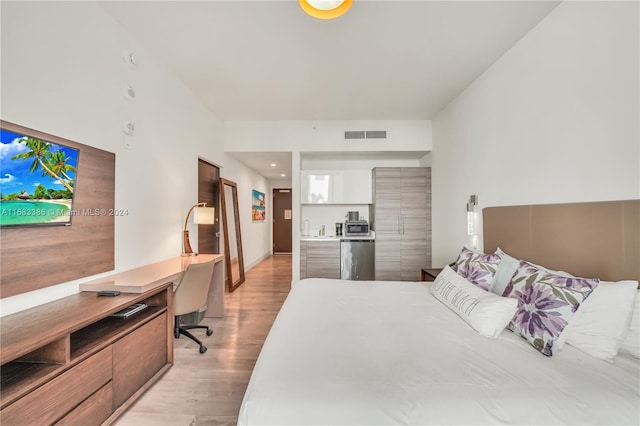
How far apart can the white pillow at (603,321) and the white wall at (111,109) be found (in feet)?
9.82

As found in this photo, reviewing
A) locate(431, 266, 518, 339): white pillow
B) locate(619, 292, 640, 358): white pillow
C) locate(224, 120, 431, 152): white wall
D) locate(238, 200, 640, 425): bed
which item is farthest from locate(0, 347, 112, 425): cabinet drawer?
locate(224, 120, 431, 152): white wall

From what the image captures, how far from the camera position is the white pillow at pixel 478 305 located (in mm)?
1451

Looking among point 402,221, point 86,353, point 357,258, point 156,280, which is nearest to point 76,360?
point 86,353

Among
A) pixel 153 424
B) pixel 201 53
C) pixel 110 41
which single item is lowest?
pixel 153 424

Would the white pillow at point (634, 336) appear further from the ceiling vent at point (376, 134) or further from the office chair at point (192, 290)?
the ceiling vent at point (376, 134)

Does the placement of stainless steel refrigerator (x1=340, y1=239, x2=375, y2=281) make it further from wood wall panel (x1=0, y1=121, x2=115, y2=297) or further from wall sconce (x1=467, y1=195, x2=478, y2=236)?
wood wall panel (x1=0, y1=121, x2=115, y2=297)

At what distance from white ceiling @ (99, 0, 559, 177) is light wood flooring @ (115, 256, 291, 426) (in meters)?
2.86

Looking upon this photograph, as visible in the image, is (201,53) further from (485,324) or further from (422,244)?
(422,244)

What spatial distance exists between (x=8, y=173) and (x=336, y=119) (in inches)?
150

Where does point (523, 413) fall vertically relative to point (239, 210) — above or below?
below

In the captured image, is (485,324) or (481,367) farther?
(485,324)

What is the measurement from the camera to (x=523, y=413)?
0.92m

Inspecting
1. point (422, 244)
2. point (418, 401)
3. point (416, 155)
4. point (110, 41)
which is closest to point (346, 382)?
point (418, 401)

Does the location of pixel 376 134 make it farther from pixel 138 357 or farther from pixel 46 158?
pixel 138 357
